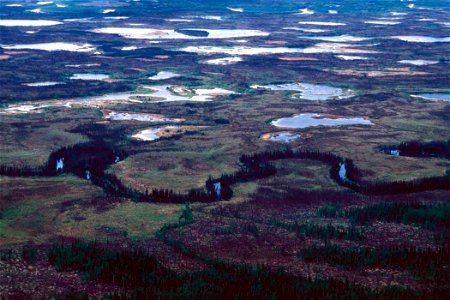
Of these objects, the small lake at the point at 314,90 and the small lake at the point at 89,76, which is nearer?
the small lake at the point at 314,90

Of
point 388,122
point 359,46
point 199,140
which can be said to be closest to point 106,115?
point 199,140

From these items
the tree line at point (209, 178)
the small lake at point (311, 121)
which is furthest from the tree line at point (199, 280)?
the small lake at point (311, 121)

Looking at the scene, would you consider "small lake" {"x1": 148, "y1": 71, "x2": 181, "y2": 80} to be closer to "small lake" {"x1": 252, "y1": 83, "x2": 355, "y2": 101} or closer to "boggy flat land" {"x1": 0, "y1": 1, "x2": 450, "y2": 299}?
"boggy flat land" {"x1": 0, "y1": 1, "x2": 450, "y2": 299}

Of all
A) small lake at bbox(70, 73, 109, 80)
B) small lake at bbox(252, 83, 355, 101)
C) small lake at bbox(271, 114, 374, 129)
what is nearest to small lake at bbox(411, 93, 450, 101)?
small lake at bbox(252, 83, 355, 101)

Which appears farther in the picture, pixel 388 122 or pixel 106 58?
pixel 106 58

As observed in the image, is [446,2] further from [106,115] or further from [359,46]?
[106,115]

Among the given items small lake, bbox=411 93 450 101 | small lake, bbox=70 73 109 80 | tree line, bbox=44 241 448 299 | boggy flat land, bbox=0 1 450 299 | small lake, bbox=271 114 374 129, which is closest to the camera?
tree line, bbox=44 241 448 299

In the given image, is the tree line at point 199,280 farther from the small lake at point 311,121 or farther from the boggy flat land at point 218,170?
the small lake at point 311,121

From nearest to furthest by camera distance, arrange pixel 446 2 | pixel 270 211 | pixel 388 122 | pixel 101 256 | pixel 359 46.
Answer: pixel 101 256, pixel 270 211, pixel 388 122, pixel 359 46, pixel 446 2
